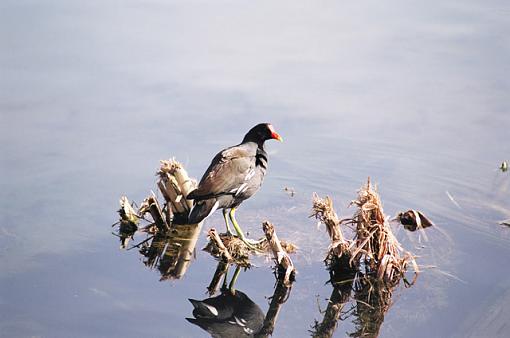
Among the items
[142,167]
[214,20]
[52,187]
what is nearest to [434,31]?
[214,20]

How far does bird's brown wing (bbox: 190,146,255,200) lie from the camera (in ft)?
20.0

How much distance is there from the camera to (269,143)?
8.19 metres

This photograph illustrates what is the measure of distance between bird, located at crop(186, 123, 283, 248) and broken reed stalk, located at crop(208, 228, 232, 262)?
19cm

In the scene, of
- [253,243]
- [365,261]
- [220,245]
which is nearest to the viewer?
[365,261]

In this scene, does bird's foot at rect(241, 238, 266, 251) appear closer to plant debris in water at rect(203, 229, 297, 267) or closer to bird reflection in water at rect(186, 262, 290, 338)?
plant debris in water at rect(203, 229, 297, 267)

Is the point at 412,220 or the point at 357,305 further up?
the point at 412,220

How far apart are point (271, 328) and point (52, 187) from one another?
109 inches

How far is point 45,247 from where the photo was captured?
6.29 m

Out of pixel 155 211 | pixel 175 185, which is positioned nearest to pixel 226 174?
pixel 175 185

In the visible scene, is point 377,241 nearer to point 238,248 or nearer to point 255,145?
point 238,248

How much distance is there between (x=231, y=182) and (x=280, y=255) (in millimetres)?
752

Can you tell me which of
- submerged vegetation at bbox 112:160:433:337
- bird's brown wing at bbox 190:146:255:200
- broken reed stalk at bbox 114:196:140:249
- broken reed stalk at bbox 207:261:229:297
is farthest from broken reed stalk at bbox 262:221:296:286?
broken reed stalk at bbox 114:196:140:249

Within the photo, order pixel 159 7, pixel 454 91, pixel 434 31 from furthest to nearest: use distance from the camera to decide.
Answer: pixel 159 7
pixel 434 31
pixel 454 91

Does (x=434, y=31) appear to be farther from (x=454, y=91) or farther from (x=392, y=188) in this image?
(x=392, y=188)
